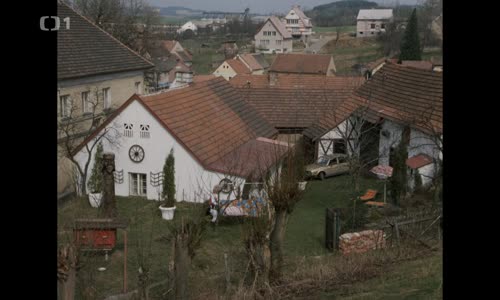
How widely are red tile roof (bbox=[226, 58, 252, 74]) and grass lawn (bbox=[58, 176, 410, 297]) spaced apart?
1890 inches

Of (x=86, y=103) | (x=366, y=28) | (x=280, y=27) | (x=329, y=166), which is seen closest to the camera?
(x=86, y=103)

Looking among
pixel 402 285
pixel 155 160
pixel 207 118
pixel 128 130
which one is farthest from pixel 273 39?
pixel 402 285

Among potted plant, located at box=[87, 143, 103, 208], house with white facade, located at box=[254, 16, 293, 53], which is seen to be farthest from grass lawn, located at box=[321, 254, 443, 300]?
house with white facade, located at box=[254, 16, 293, 53]

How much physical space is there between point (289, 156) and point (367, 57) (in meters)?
77.1

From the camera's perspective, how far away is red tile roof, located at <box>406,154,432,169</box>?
69.6 ft

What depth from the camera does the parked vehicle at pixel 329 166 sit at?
1022 inches

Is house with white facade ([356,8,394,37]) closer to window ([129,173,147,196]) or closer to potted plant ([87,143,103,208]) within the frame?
window ([129,173,147,196])

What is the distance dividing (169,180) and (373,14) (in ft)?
318

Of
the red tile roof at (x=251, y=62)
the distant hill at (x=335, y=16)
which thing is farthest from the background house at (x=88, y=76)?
the distant hill at (x=335, y=16)

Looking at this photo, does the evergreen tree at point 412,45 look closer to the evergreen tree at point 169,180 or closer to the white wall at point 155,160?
the white wall at point 155,160

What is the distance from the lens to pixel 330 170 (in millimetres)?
26328

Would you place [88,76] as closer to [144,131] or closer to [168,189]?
[144,131]

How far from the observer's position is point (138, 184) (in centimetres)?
2198
